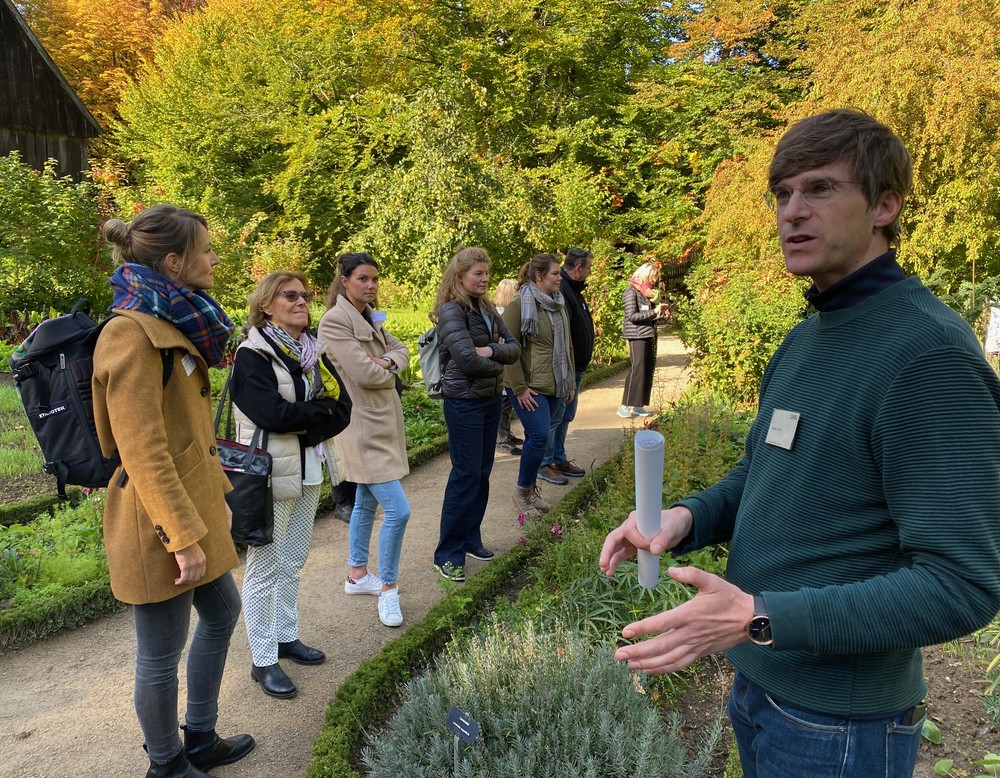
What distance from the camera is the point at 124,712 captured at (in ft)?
11.4

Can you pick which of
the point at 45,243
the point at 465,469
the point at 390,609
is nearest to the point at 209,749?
the point at 390,609

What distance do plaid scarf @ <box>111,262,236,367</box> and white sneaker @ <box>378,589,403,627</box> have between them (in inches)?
84.5

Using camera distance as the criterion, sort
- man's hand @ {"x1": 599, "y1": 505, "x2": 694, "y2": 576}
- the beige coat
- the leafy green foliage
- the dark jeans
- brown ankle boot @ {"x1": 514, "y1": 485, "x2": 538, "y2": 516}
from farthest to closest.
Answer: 1. the leafy green foliage
2. brown ankle boot @ {"x1": 514, "y1": 485, "x2": 538, "y2": 516}
3. the dark jeans
4. the beige coat
5. man's hand @ {"x1": 599, "y1": 505, "x2": 694, "y2": 576}

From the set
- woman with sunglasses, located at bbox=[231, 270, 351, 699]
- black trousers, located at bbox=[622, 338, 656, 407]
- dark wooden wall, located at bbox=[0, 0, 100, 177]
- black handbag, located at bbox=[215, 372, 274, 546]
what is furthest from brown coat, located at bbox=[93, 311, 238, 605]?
dark wooden wall, located at bbox=[0, 0, 100, 177]

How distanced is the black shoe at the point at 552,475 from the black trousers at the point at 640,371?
2.41m

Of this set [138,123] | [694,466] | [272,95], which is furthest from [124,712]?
[138,123]

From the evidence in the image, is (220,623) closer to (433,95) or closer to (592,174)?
(433,95)

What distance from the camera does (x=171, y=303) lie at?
7.90ft

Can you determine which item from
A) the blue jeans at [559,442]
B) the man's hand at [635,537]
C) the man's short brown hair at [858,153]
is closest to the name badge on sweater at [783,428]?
the man's hand at [635,537]

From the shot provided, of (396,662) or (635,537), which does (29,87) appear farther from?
(635,537)

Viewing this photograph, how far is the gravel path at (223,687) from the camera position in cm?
310

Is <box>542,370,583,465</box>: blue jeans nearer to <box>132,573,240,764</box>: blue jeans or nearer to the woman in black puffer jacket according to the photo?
the woman in black puffer jacket

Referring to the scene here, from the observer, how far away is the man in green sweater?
1066 millimetres

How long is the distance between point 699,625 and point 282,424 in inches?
99.4
